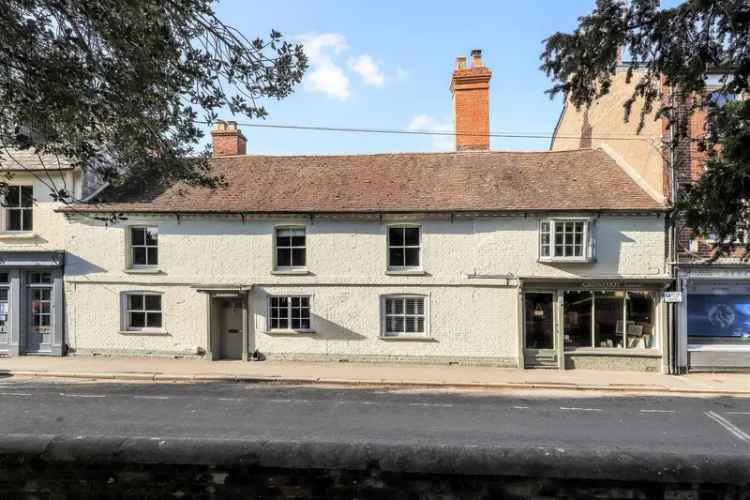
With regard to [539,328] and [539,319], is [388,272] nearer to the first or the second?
[539,319]

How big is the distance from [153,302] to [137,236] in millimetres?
2341

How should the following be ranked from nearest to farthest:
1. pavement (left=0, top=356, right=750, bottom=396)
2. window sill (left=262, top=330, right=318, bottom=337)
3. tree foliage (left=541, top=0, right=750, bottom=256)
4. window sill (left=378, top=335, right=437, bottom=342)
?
tree foliage (left=541, top=0, right=750, bottom=256), pavement (left=0, top=356, right=750, bottom=396), window sill (left=378, top=335, right=437, bottom=342), window sill (left=262, top=330, right=318, bottom=337)

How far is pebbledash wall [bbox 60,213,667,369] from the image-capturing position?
14.9 metres

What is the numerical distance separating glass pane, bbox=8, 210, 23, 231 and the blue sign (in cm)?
2248

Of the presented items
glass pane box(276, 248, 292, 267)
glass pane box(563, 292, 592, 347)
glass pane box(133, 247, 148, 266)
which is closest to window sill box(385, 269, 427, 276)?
glass pane box(276, 248, 292, 267)

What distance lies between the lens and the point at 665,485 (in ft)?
10.6

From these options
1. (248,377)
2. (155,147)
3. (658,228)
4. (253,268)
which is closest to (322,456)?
(155,147)

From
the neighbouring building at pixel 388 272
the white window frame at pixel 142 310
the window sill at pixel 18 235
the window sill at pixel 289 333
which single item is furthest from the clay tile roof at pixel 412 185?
the window sill at pixel 289 333

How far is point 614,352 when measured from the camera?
14.8 m

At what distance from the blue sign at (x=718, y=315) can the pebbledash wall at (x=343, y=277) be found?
133 cm

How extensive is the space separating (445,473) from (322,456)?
0.89 m

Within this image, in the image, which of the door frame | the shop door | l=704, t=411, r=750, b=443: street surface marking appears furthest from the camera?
the shop door

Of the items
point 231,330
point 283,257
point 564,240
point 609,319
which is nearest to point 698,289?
point 609,319

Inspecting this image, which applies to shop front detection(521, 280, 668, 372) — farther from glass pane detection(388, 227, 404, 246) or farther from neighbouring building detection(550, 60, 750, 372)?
glass pane detection(388, 227, 404, 246)
